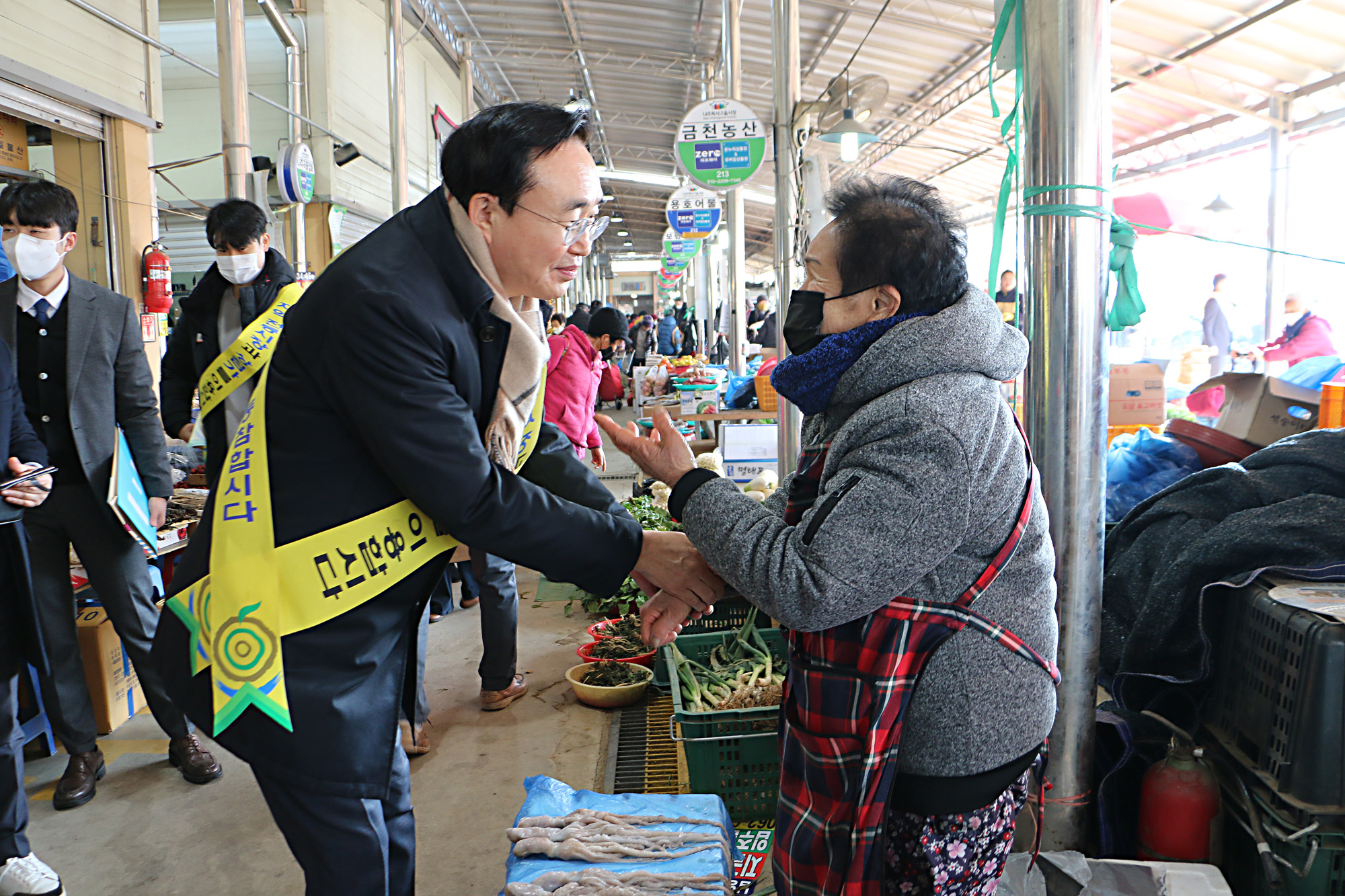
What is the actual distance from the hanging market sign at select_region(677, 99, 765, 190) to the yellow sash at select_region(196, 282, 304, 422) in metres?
3.93

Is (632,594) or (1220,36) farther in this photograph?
(1220,36)

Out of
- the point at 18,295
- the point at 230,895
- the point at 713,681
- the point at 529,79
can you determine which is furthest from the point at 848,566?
the point at 529,79

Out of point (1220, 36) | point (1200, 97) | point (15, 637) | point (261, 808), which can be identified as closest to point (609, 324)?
point (261, 808)

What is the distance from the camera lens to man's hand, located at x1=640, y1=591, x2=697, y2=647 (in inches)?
71.2

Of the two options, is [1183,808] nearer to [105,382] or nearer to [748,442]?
[105,382]

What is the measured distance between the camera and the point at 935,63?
39.5ft

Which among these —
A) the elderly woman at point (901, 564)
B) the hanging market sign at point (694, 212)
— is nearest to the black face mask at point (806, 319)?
the elderly woman at point (901, 564)

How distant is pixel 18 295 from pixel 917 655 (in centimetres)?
323

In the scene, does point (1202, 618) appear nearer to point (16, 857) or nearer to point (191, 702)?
point (191, 702)

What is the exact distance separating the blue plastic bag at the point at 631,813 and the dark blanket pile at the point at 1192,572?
1.10 m

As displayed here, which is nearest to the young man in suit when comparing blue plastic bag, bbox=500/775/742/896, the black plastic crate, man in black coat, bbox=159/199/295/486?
man in black coat, bbox=159/199/295/486

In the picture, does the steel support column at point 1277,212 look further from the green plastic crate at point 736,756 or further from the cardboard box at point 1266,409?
the green plastic crate at point 736,756

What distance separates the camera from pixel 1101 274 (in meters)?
2.20

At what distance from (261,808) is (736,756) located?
1.75 m
